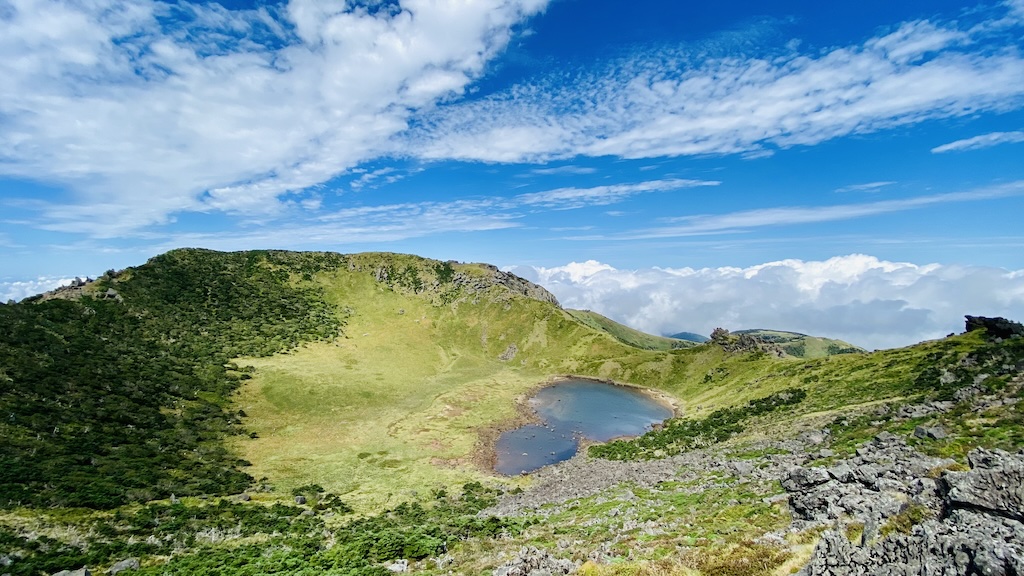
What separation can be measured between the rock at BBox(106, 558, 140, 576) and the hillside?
0.96 m

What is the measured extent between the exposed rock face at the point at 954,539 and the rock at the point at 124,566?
51.0 m

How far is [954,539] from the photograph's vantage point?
13.6 meters

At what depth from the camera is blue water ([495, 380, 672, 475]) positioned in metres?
86.8

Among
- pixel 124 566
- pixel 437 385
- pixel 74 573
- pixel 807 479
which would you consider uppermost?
pixel 807 479

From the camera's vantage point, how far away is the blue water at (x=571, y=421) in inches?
3418

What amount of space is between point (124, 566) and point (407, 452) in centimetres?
5010

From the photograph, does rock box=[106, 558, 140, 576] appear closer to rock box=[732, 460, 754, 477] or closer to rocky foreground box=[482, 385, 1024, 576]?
rocky foreground box=[482, 385, 1024, 576]

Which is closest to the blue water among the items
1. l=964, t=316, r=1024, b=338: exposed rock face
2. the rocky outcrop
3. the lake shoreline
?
the lake shoreline

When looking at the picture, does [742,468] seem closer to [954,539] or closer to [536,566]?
[536,566]

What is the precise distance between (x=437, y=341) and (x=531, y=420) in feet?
274

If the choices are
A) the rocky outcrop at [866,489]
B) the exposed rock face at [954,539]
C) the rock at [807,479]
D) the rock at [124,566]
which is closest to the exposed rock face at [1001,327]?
the rocky outcrop at [866,489]

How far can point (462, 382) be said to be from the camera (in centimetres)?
14375

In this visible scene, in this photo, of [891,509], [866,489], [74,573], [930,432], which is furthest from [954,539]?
[74,573]

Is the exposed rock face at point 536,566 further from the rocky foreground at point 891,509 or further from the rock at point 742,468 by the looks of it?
the rock at point 742,468
